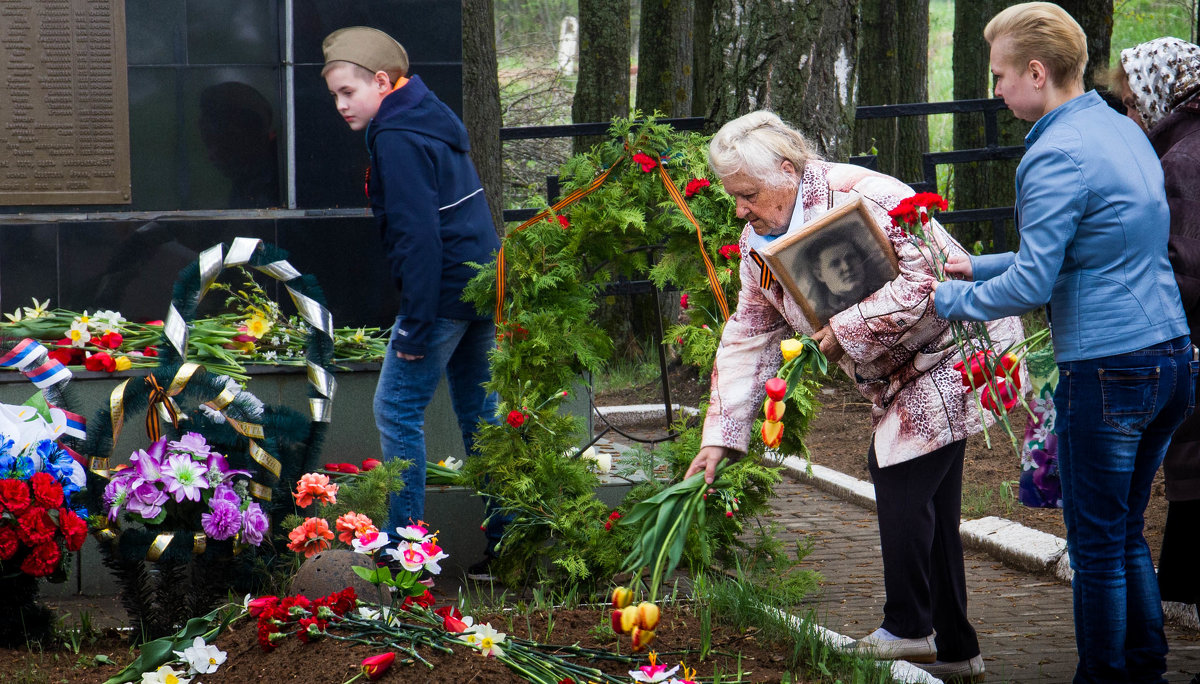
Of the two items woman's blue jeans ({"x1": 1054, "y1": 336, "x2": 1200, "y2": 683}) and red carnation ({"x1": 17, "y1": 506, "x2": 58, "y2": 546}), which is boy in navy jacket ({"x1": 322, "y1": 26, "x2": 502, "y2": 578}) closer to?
red carnation ({"x1": 17, "y1": 506, "x2": 58, "y2": 546})

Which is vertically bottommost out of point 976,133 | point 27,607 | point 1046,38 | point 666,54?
point 27,607

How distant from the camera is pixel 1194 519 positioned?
3.68 meters

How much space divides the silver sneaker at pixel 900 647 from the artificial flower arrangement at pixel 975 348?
685mm

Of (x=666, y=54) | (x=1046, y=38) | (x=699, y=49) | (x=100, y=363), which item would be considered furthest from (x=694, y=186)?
(x=699, y=49)

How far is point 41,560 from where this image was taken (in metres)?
3.17

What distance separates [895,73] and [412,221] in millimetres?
8689

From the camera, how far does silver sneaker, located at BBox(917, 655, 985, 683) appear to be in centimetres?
330

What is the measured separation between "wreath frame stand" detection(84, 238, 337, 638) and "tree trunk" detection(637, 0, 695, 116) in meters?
6.91

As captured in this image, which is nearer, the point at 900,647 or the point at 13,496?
the point at 13,496

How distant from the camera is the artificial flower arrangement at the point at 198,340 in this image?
4.48 m

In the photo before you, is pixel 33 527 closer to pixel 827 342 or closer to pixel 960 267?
pixel 827 342

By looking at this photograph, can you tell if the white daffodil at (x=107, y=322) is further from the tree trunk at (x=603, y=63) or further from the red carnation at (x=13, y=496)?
the tree trunk at (x=603, y=63)

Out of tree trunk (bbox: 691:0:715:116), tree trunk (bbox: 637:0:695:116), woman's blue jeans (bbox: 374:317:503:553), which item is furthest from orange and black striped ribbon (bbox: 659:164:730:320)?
tree trunk (bbox: 691:0:715:116)

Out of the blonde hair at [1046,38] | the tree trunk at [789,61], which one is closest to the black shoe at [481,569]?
the blonde hair at [1046,38]
